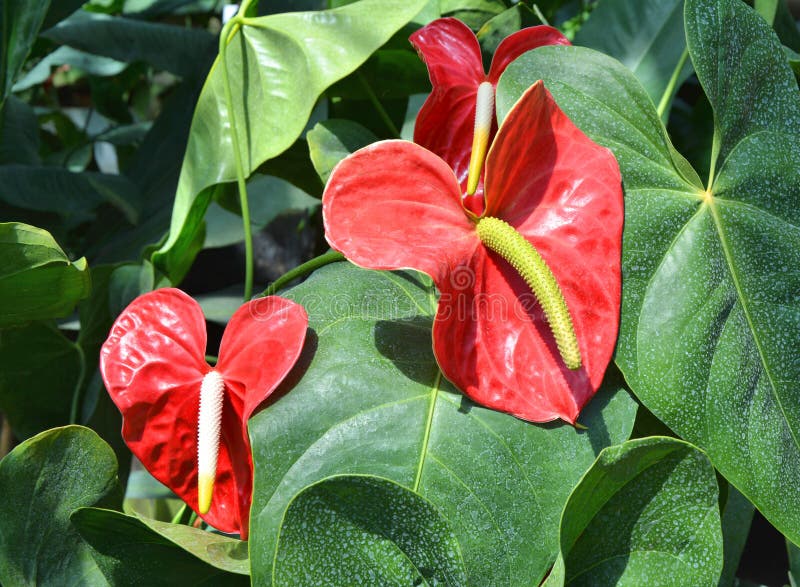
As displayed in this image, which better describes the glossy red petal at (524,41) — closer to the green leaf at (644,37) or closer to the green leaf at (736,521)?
the green leaf at (644,37)

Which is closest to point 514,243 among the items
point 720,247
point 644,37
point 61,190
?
point 720,247

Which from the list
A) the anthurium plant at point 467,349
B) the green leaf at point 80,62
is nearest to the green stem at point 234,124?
the anthurium plant at point 467,349

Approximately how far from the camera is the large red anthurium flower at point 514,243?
42cm

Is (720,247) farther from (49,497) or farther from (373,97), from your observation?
(49,497)

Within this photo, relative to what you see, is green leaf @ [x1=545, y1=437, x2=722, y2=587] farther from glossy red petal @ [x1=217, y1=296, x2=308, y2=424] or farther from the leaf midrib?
glossy red petal @ [x1=217, y1=296, x2=308, y2=424]

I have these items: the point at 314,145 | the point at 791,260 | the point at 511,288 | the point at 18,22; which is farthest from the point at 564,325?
the point at 18,22

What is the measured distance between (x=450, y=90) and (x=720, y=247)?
21 cm

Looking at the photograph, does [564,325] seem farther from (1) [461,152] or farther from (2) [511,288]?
(1) [461,152]

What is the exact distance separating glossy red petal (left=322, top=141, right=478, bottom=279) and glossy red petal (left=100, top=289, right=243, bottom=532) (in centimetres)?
14

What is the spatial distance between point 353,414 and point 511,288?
0.12 m

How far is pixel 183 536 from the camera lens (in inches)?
18.3

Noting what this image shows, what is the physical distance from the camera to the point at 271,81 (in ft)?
1.82

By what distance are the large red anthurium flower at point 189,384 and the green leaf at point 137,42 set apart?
1.61 feet

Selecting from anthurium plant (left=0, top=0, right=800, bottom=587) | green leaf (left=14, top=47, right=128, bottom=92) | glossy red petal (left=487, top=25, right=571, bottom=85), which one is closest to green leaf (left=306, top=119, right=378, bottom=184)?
anthurium plant (left=0, top=0, right=800, bottom=587)
